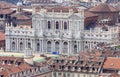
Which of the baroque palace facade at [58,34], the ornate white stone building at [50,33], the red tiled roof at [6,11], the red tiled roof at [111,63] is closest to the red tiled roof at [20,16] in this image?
the red tiled roof at [6,11]

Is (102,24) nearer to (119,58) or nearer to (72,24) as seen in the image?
(72,24)

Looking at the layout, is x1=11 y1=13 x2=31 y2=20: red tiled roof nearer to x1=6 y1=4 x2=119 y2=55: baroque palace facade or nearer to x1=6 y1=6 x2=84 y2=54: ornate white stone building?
x1=6 y1=4 x2=119 y2=55: baroque palace facade

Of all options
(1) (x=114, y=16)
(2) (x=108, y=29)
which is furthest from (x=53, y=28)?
(1) (x=114, y=16)

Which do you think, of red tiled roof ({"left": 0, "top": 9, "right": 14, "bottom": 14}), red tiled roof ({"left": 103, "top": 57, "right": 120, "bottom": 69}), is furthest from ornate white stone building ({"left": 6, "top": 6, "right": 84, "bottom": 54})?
red tiled roof ({"left": 103, "top": 57, "right": 120, "bottom": 69})

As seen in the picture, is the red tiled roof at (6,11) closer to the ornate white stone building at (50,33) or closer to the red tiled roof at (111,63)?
the ornate white stone building at (50,33)

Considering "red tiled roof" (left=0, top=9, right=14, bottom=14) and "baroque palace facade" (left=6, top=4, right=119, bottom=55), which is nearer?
"baroque palace facade" (left=6, top=4, right=119, bottom=55)
